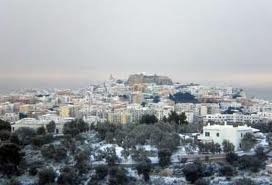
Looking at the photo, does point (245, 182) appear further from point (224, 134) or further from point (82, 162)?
point (224, 134)

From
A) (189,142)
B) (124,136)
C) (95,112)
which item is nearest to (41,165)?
(124,136)

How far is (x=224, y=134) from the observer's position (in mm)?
18531

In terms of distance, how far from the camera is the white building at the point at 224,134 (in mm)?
18328

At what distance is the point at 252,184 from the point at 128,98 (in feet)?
117

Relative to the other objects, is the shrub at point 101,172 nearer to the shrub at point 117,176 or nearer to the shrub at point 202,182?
the shrub at point 117,176

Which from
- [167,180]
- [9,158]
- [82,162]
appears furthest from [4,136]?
[167,180]

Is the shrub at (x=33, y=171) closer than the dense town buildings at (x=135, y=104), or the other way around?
the shrub at (x=33, y=171)

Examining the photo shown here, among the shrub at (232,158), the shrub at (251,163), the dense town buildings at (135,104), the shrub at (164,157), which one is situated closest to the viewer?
the shrub at (251,163)

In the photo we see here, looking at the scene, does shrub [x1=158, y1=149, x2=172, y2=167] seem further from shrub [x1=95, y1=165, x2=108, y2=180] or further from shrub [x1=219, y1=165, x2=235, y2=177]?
shrub [x1=95, y1=165, x2=108, y2=180]

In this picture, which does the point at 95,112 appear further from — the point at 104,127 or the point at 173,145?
the point at 173,145

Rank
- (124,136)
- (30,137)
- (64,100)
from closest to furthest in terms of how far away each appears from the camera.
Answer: (124,136), (30,137), (64,100)

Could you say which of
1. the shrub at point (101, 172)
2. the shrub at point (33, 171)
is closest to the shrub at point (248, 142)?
the shrub at point (101, 172)

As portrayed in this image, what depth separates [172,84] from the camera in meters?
59.0

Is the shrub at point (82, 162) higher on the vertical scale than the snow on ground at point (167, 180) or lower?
higher
